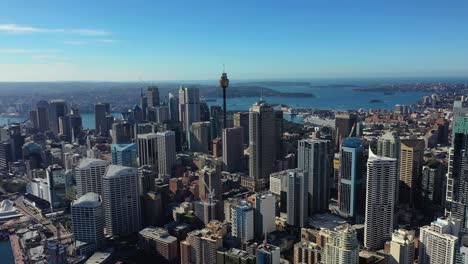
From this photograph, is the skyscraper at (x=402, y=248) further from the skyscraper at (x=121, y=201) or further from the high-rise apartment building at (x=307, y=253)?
the skyscraper at (x=121, y=201)

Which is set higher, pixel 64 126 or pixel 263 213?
pixel 64 126

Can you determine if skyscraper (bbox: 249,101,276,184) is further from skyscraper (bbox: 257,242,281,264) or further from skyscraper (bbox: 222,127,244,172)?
skyscraper (bbox: 257,242,281,264)

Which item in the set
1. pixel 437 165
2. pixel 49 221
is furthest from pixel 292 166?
pixel 49 221

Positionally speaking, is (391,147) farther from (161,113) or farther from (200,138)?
(161,113)

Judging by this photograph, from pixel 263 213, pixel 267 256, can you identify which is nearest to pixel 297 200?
pixel 263 213

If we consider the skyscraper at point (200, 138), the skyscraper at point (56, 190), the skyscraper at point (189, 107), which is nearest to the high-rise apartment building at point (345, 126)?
the skyscraper at point (200, 138)

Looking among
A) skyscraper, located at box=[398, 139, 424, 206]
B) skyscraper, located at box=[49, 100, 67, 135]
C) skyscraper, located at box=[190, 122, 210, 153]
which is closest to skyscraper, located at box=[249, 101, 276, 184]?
skyscraper, located at box=[398, 139, 424, 206]
